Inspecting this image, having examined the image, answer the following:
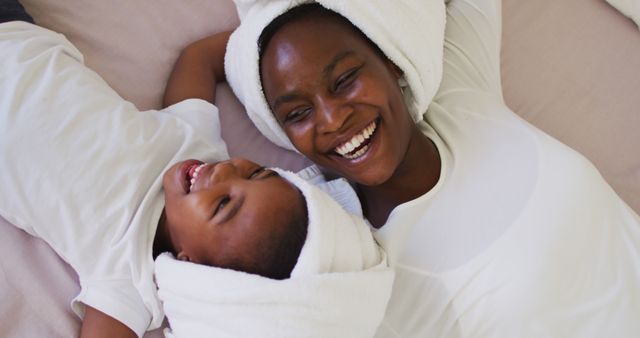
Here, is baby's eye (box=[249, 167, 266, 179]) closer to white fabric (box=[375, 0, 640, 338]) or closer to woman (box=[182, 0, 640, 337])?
woman (box=[182, 0, 640, 337])

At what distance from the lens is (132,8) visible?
1.25m

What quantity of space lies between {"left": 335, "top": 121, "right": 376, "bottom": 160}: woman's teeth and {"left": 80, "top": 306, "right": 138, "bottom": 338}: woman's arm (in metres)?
0.49

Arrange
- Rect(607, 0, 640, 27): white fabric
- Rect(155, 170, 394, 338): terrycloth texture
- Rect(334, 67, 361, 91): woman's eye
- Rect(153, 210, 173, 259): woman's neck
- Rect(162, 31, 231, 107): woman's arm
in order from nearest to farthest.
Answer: Rect(155, 170, 394, 338): terrycloth texture → Rect(334, 67, 361, 91): woman's eye → Rect(153, 210, 173, 259): woman's neck → Rect(162, 31, 231, 107): woman's arm → Rect(607, 0, 640, 27): white fabric

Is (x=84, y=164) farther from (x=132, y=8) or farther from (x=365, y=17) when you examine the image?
(x=365, y=17)

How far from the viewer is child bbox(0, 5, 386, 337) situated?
88cm

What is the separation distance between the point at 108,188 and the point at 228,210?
28cm

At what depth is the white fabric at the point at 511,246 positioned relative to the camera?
959mm

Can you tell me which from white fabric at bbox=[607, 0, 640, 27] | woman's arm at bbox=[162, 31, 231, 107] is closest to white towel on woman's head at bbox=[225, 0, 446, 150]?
woman's arm at bbox=[162, 31, 231, 107]

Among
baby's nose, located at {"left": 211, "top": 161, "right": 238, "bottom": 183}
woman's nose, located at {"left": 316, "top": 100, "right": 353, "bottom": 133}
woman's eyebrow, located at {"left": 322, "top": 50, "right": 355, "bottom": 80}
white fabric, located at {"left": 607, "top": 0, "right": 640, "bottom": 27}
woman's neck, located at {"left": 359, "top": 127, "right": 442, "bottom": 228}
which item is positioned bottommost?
woman's neck, located at {"left": 359, "top": 127, "right": 442, "bottom": 228}

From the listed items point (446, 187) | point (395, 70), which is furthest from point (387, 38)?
point (446, 187)

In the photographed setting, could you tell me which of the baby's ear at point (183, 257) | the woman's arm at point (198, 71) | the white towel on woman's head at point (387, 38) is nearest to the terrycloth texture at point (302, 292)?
the baby's ear at point (183, 257)

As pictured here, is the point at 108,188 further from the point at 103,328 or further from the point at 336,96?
the point at 336,96

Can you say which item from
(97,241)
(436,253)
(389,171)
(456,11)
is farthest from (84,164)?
(456,11)

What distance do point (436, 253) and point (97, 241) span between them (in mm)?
617
